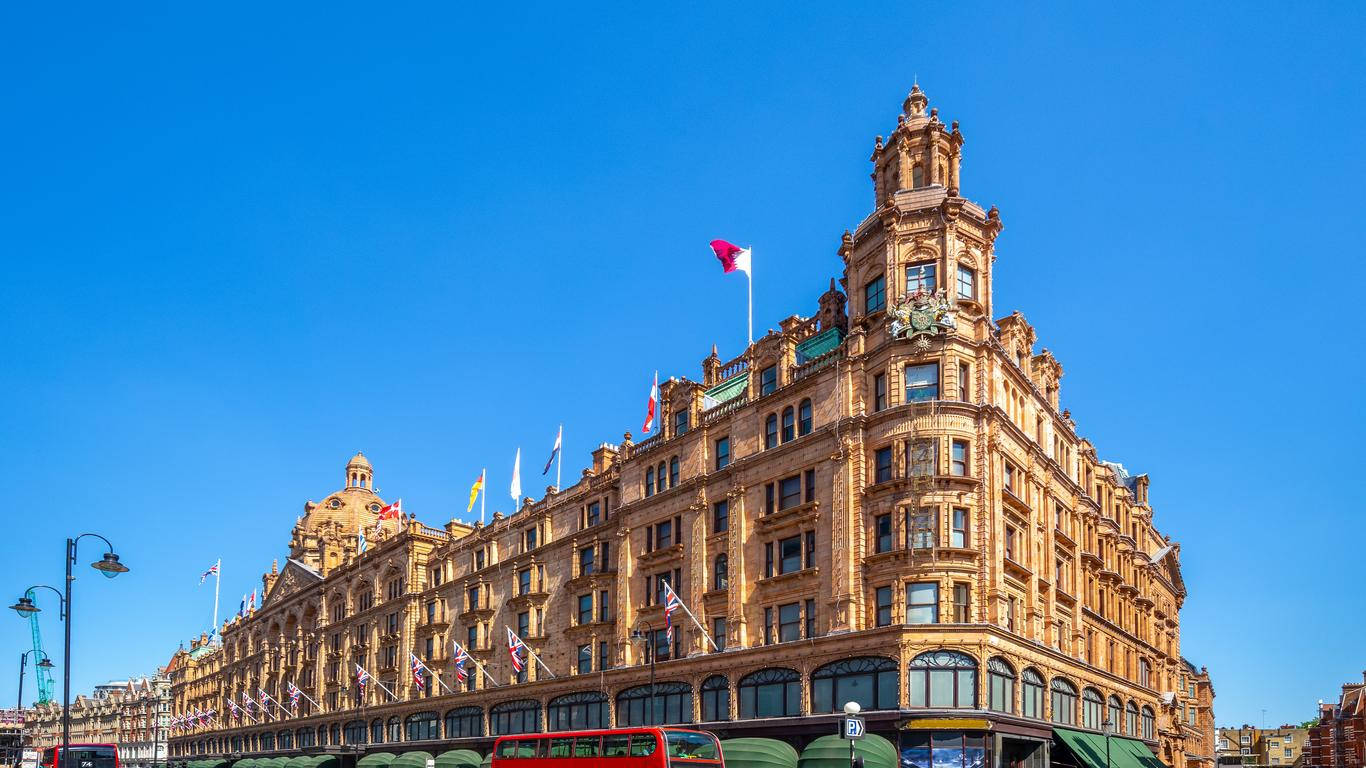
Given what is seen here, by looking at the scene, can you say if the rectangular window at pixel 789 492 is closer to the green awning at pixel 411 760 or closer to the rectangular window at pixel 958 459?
the rectangular window at pixel 958 459

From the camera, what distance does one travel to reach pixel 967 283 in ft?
175

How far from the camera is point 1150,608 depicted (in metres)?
77.4

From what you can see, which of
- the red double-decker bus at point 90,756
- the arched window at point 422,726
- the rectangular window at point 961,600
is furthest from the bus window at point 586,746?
the arched window at point 422,726

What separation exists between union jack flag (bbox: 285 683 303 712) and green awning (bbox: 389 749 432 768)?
83.8ft

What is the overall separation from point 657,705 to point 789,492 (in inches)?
516

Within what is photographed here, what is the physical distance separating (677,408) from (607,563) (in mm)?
9828

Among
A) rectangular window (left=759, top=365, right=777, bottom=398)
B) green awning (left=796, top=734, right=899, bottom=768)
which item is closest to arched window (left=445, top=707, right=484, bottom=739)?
rectangular window (left=759, top=365, right=777, bottom=398)

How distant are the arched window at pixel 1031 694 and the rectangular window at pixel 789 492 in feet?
39.0

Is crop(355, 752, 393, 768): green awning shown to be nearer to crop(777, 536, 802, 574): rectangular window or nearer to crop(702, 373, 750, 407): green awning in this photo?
crop(702, 373, 750, 407): green awning

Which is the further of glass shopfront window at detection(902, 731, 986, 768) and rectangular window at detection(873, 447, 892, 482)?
rectangular window at detection(873, 447, 892, 482)

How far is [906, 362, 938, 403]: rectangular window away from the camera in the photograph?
163 feet

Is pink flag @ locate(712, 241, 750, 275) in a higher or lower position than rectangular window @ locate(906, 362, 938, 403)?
higher

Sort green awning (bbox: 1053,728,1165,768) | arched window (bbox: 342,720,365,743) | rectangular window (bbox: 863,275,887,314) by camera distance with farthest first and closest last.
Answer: arched window (bbox: 342,720,365,743) < rectangular window (bbox: 863,275,887,314) < green awning (bbox: 1053,728,1165,768)

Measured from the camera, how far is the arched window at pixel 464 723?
7569 cm
